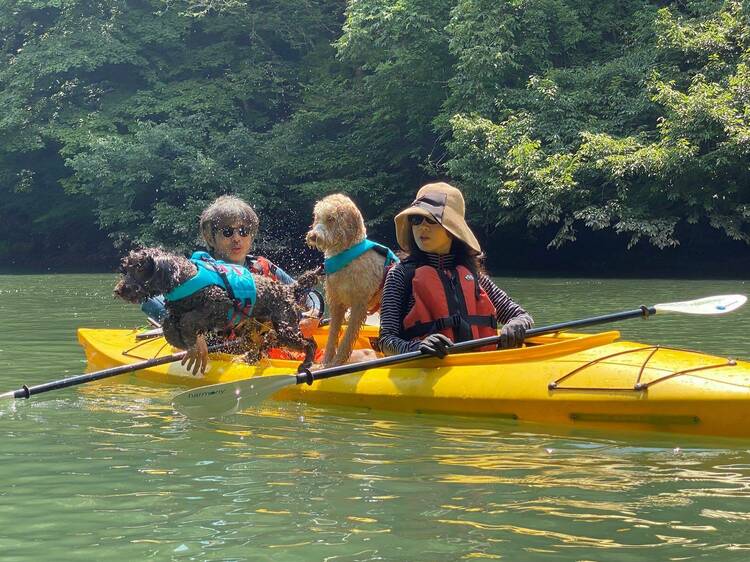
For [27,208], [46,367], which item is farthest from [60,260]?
[46,367]

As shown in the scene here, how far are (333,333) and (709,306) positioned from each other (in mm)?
2043

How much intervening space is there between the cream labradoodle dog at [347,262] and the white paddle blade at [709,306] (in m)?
1.55

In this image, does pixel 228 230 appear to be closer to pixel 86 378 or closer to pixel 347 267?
pixel 347 267

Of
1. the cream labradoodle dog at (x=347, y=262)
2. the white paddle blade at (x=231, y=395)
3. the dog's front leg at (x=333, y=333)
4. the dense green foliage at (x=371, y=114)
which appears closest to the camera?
the white paddle blade at (x=231, y=395)

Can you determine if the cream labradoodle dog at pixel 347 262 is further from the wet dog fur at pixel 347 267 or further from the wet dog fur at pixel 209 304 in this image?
the wet dog fur at pixel 209 304

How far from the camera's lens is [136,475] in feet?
12.5

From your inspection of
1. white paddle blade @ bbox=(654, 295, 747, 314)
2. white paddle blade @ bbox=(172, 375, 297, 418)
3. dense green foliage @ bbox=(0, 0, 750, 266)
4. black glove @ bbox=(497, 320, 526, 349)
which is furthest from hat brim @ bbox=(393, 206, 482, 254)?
dense green foliage @ bbox=(0, 0, 750, 266)

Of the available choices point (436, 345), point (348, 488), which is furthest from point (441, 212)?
point (348, 488)

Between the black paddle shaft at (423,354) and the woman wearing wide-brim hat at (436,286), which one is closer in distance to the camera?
the black paddle shaft at (423,354)

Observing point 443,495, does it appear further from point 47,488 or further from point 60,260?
Result: point 60,260

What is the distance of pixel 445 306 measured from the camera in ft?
16.5

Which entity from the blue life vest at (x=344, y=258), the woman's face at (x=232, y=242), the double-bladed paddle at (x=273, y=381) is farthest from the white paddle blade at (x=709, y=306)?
the woman's face at (x=232, y=242)

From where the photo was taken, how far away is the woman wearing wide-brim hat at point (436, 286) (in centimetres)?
499

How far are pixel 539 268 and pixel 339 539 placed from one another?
67.0 ft
